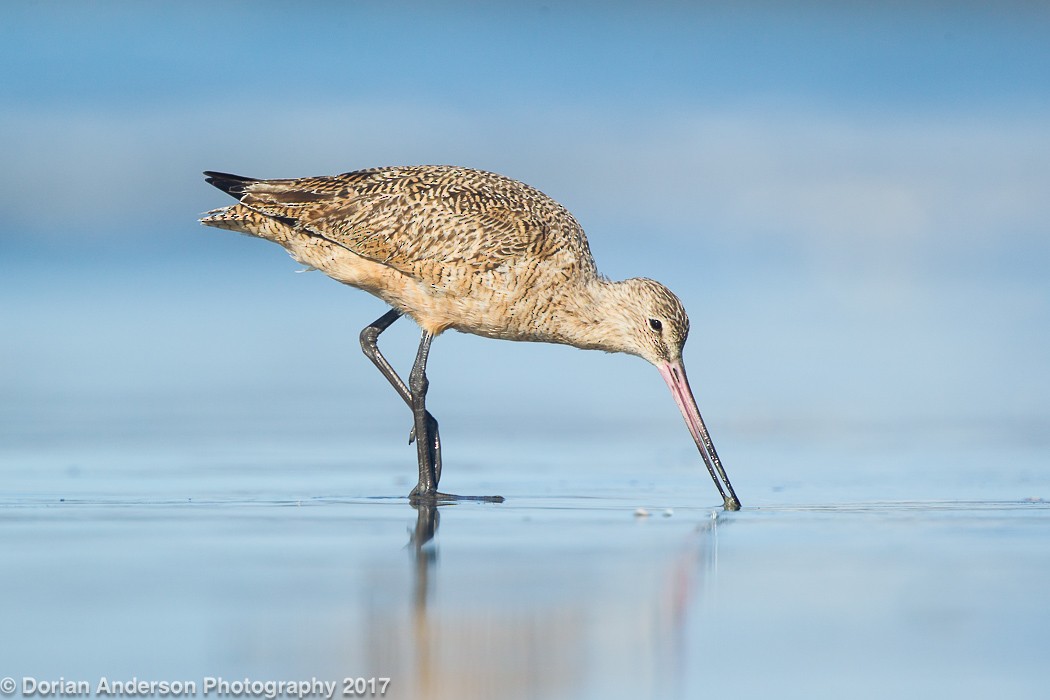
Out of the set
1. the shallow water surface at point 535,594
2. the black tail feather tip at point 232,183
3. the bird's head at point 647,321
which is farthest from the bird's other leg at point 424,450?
the black tail feather tip at point 232,183

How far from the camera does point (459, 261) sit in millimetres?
7777

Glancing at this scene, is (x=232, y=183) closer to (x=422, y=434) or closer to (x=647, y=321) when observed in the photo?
(x=422, y=434)

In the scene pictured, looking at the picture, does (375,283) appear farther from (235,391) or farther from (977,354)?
(977,354)

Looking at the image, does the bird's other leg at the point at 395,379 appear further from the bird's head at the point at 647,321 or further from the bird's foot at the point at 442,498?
the bird's head at the point at 647,321

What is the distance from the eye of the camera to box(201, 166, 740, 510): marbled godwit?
307 inches

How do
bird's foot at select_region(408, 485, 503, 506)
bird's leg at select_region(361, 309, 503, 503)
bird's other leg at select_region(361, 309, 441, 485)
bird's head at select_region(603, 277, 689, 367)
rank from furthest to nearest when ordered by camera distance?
bird's head at select_region(603, 277, 689, 367) < bird's other leg at select_region(361, 309, 441, 485) < bird's leg at select_region(361, 309, 503, 503) < bird's foot at select_region(408, 485, 503, 506)

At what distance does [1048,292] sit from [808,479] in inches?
241

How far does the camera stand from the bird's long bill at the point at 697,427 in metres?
6.86

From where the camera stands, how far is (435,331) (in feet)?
26.4

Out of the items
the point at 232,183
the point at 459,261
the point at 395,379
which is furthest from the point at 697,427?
the point at 232,183

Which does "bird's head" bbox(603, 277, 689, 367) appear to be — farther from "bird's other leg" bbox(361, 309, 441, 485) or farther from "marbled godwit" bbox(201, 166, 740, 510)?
"bird's other leg" bbox(361, 309, 441, 485)

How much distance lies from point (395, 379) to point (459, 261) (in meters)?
0.67

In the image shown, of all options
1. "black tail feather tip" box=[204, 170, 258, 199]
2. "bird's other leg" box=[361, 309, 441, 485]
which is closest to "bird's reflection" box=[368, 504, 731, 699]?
"bird's other leg" box=[361, 309, 441, 485]

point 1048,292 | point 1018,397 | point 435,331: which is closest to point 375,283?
point 435,331
